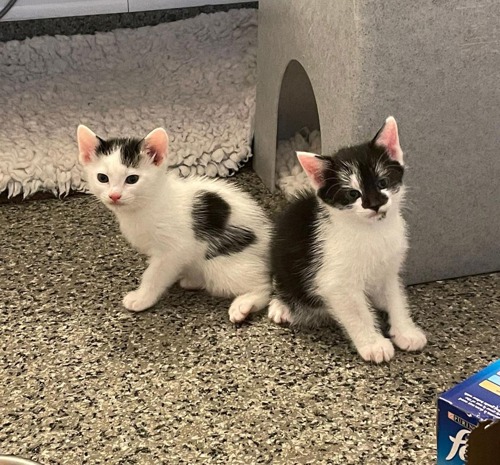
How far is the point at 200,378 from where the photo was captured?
1.46m

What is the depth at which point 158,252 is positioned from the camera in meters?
1.63

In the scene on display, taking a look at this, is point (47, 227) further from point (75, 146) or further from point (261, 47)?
point (261, 47)

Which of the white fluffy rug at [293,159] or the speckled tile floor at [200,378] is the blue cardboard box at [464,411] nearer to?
the speckled tile floor at [200,378]

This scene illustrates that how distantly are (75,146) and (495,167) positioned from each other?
4.02 feet

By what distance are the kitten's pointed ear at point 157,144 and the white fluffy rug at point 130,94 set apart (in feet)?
1.89

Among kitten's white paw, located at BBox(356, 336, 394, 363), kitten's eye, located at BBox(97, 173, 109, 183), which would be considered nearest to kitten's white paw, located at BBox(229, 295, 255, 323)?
kitten's white paw, located at BBox(356, 336, 394, 363)

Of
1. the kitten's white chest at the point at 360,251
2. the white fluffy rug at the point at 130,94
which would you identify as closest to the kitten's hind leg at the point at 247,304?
the kitten's white chest at the point at 360,251

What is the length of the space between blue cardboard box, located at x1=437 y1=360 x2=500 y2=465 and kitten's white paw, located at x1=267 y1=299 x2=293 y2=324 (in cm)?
59

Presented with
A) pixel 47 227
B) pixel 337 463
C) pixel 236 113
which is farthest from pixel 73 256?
pixel 337 463

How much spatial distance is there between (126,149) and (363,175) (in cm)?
50

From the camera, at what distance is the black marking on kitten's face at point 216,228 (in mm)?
1652

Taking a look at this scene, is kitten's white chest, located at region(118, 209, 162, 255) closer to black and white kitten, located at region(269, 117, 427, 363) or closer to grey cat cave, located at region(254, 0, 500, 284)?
black and white kitten, located at region(269, 117, 427, 363)

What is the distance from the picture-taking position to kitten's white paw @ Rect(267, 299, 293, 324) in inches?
63.1

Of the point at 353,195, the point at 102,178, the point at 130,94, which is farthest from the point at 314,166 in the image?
the point at 130,94
